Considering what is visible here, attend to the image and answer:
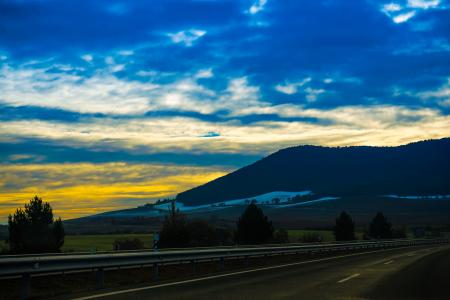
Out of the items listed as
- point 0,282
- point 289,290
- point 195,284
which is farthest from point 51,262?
point 0,282

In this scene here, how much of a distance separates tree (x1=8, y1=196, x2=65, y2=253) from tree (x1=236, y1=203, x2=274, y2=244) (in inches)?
987

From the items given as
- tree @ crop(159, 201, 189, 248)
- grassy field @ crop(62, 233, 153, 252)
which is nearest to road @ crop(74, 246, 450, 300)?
tree @ crop(159, 201, 189, 248)

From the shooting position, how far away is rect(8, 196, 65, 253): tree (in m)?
60.0

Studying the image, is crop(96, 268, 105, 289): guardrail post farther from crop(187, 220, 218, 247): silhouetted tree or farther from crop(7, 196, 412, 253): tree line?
crop(187, 220, 218, 247): silhouetted tree

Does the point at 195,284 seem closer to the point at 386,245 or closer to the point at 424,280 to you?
the point at 424,280

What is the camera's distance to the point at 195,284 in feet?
51.8

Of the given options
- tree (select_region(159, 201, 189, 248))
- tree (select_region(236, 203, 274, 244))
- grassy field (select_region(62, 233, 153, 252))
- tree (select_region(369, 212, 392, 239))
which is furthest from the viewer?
tree (select_region(369, 212, 392, 239))

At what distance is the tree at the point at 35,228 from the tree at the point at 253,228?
2508 centimetres

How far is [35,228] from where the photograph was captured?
6481 cm

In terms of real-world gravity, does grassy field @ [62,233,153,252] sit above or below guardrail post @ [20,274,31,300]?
below

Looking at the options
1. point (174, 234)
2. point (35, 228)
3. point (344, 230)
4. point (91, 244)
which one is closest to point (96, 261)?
point (174, 234)

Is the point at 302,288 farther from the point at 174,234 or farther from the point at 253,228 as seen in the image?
the point at 253,228

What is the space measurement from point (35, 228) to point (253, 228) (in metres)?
29.1

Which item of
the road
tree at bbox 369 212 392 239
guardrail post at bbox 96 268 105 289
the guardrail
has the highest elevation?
the guardrail
